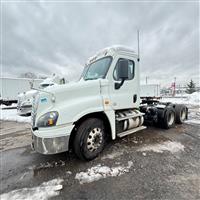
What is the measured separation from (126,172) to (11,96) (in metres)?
20.5

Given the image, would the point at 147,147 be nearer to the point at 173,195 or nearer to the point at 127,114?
the point at 127,114

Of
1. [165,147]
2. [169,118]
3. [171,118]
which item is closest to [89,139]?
[165,147]

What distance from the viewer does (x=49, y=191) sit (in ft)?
7.14

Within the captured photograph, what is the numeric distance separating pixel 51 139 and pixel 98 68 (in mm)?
2325

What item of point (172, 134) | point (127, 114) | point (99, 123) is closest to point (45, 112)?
point (99, 123)

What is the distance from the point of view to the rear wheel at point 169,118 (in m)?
5.30

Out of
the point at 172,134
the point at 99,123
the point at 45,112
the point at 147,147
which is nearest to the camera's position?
the point at 45,112

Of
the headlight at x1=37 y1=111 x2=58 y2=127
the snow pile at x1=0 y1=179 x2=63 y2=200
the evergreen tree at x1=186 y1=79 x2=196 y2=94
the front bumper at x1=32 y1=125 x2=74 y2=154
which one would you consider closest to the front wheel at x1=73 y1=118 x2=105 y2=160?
the front bumper at x1=32 y1=125 x2=74 y2=154

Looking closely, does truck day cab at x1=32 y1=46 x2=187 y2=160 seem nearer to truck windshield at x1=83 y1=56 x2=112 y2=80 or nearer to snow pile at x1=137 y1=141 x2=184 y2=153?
truck windshield at x1=83 y1=56 x2=112 y2=80

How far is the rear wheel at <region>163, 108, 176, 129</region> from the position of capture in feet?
17.4

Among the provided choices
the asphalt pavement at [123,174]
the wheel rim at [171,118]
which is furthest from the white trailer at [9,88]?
the wheel rim at [171,118]

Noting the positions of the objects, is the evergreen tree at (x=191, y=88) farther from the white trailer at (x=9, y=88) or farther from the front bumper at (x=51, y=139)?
the front bumper at (x=51, y=139)

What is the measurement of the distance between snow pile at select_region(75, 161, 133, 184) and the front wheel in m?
0.35

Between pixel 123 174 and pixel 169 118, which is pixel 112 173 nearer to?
pixel 123 174
